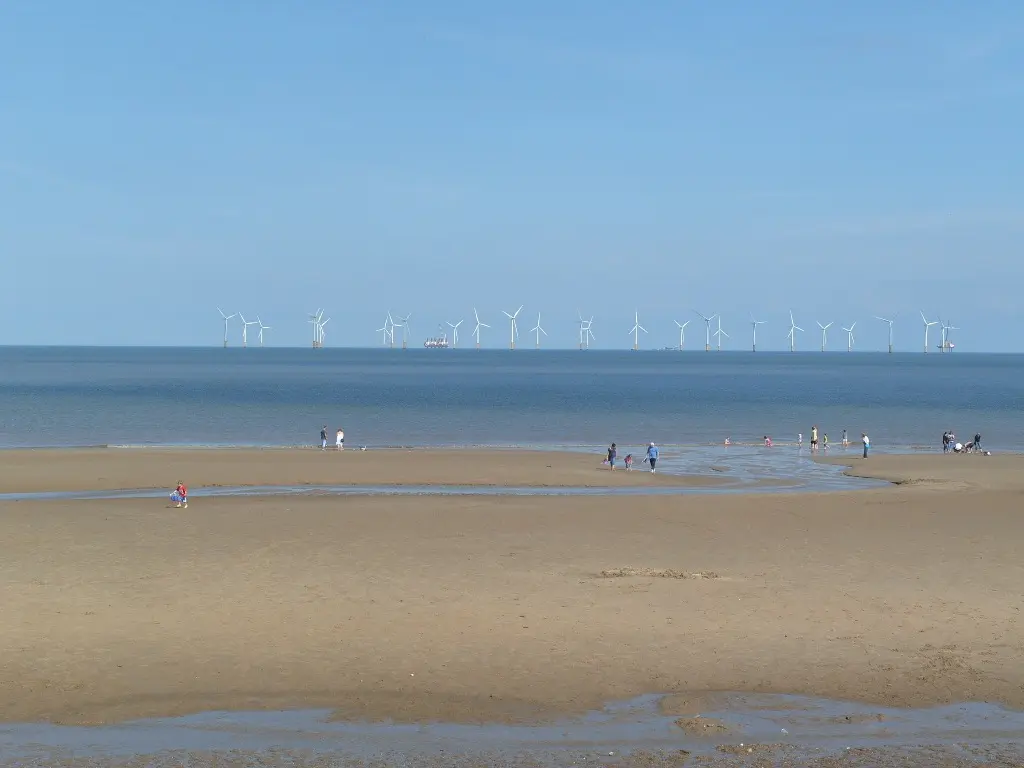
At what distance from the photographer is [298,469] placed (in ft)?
160

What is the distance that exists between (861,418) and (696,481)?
54450 mm

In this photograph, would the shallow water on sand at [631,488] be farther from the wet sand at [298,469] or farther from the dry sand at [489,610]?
the dry sand at [489,610]

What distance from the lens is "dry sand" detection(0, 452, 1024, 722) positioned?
15.0m

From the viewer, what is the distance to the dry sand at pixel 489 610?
15047 millimetres

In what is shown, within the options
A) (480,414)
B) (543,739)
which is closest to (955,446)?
(480,414)

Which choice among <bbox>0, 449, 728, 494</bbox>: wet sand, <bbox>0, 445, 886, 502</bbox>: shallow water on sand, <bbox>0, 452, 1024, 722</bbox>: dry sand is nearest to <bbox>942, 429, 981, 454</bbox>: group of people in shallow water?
<bbox>0, 445, 886, 502</bbox>: shallow water on sand

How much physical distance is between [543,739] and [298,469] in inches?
1451

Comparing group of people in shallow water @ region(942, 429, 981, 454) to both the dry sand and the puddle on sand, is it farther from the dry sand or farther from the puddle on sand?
the puddle on sand

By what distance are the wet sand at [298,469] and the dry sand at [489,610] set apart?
10.7m

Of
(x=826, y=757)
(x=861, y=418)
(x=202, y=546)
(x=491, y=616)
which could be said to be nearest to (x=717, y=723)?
(x=826, y=757)

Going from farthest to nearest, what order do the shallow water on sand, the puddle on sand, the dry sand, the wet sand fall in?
the wet sand → the shallow water on sand → the dry sand → the puddle on sand

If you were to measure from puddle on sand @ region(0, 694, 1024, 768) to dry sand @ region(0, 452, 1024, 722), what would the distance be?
53 cm

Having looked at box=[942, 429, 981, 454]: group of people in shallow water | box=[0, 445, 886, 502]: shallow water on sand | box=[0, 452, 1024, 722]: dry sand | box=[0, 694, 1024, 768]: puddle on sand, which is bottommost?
box=[0, 694, 1024, 768]: puddle on sand

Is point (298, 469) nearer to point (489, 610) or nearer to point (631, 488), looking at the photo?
point (631, 488)
